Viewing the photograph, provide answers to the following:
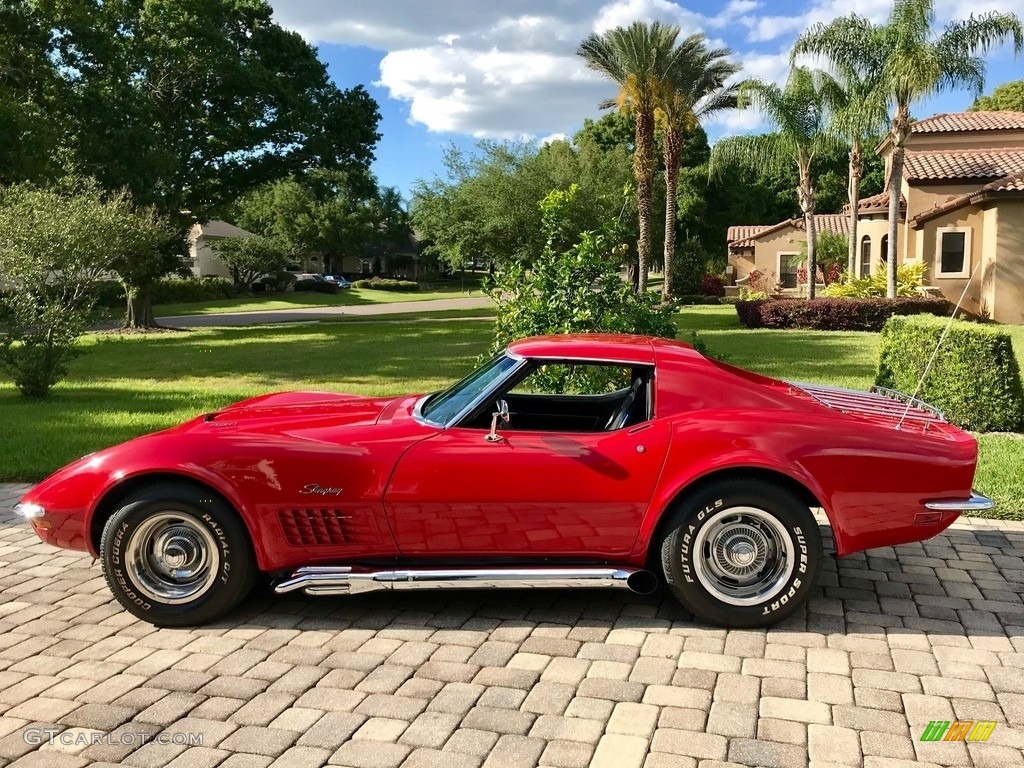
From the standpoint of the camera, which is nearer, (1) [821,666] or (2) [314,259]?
(1) [821,666]

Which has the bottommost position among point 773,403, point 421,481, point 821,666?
point 821,666

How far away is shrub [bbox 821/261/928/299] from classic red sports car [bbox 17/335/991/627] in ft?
73.4

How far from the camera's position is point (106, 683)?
353cm

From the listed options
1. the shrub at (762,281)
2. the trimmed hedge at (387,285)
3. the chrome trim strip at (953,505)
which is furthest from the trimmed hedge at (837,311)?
the trimmed hedge at (387,285)

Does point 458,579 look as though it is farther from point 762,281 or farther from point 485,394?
point 762,281

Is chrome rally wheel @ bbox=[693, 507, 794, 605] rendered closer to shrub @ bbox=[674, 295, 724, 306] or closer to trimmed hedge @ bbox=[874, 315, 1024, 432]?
trimmed hedge @ bbox=[874, 315, 1024, 432]

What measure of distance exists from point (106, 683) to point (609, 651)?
2165 millimetres

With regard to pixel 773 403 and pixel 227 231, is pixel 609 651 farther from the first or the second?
pixel 227 231

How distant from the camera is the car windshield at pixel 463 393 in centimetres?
425

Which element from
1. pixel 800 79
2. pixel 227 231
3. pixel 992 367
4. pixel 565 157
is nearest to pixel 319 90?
pixel 800 79

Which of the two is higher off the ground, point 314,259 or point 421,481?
point 314,259

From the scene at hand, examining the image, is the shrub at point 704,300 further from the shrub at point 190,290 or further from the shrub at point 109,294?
the shrub at point 190,290

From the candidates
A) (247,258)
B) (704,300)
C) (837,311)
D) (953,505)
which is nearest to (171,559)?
(953,505)

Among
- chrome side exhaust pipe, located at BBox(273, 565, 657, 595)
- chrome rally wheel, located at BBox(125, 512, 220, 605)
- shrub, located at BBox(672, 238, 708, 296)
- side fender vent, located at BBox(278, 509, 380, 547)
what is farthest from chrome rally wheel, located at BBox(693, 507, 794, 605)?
shrub, located at BBox(672, 238, 708, 296)
